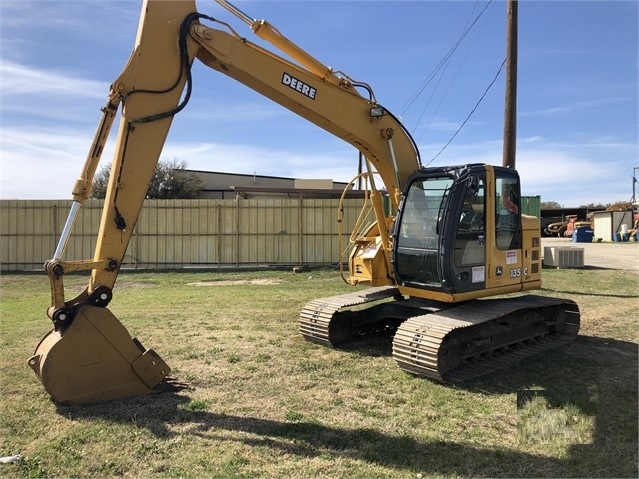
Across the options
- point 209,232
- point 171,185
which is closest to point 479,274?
point 209,232

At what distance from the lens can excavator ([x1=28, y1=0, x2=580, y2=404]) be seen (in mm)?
4926

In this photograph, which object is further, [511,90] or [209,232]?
[209,232]

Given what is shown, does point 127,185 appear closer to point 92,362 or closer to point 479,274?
point 92,362

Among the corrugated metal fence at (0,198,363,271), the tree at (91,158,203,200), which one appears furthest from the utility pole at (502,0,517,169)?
the tree at (91,158,203,200)

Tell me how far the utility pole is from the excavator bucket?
11086mm

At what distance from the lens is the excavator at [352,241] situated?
16.2 feet

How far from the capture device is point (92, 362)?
15.8ft

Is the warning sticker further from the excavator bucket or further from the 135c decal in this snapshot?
the excavator bucket

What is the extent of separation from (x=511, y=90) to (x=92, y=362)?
12.3m

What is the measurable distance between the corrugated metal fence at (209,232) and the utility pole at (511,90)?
6212mm

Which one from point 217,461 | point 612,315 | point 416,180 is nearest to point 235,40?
point 416,180

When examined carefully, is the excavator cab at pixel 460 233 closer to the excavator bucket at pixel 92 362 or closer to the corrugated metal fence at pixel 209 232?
the excavator bucket at pixel 92 362

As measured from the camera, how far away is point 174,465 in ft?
12.6

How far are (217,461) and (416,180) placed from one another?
14.5 feet
